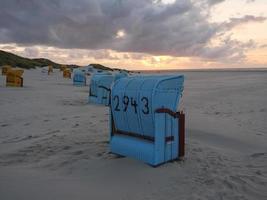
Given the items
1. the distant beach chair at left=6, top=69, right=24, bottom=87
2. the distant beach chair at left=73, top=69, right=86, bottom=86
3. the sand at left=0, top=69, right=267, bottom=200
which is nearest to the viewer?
the sand at left=0, top=69, right=267, bottom=200

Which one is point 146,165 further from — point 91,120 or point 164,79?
point 91,120

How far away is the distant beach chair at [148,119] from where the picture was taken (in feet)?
16.8

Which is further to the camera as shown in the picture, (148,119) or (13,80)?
(13,80)

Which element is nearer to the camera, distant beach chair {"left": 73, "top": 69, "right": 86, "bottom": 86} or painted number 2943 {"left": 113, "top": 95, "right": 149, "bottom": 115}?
painted number 2943 {"left": 113, "top": 95, "right": 149, "bottom": 115}

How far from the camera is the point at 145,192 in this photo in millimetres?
4414

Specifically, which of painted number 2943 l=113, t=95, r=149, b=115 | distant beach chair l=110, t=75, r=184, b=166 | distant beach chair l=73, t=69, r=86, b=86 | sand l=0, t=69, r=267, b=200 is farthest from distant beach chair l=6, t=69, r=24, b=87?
painted number 2943 l=113, t=95, r=149, b=115

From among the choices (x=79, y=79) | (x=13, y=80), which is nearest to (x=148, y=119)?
(x=13, y=80)

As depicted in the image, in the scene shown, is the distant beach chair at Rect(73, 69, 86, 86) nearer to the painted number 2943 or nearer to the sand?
the sand

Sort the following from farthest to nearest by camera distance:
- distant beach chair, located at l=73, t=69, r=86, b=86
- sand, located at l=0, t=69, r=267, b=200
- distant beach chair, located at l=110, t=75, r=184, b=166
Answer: distant beach chair, located at l=73, t=69, r=86, b=86 < distant beach chair, located at l=110, t=75, r=184, b=166 < sand, located at l=0, t=69, r=267, b=200

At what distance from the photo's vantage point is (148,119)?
5156 millimetres

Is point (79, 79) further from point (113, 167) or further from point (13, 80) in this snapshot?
point (113, 167)

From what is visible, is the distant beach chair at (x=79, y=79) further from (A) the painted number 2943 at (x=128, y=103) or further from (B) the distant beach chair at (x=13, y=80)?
(A) the painted number 2943 at (x=128, y=103)

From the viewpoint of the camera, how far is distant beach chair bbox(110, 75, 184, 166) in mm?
5113

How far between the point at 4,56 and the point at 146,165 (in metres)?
61.5
